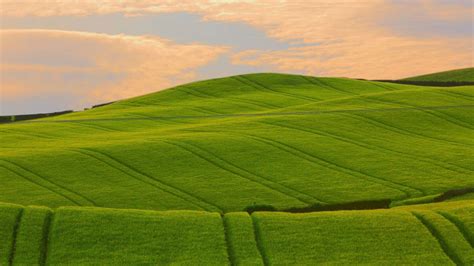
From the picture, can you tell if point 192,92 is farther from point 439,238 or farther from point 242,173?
point 439,238

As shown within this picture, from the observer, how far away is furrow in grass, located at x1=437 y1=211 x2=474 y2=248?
24797 millimetres

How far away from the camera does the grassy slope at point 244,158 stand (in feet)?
119

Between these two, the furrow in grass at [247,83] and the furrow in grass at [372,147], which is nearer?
the furrow in grass at [372,147]

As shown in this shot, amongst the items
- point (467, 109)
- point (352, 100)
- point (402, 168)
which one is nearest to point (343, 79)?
point (352, 100)

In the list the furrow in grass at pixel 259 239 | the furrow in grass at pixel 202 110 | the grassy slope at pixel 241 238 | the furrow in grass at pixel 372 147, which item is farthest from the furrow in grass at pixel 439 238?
the furrow in grass at pixel 202 110

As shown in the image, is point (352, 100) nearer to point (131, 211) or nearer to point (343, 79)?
point (343, 79)

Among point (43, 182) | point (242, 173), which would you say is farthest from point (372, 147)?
point (43, 182)

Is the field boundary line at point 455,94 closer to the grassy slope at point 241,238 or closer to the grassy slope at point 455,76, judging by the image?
the grassy slope at point 455,76

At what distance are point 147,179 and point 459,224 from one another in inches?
695

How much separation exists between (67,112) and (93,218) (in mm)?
56137

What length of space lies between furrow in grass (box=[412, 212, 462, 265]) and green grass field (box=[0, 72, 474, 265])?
0.06 meters

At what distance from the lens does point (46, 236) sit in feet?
79.8

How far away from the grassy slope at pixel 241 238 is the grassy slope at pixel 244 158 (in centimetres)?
861

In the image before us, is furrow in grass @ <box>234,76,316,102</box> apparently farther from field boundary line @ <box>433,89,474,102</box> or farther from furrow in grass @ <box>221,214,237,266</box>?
furrow in grass @ <box>221,214,237,266</box>
